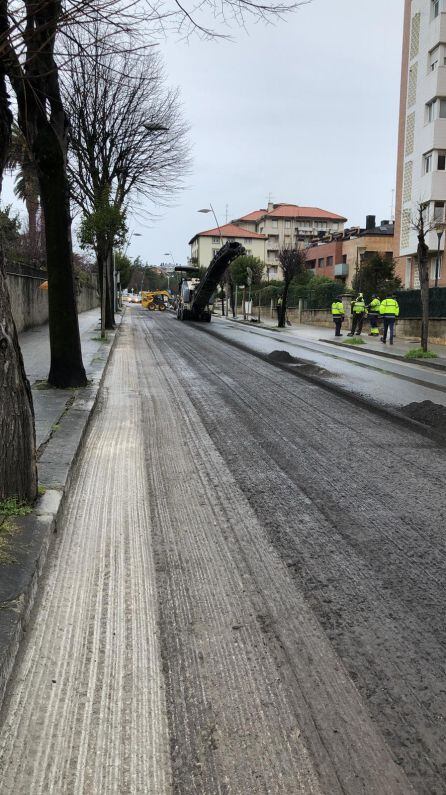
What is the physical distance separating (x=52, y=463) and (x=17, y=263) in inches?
623

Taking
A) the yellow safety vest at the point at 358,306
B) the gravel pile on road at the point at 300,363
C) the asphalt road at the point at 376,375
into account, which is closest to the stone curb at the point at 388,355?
the asphalt road at the point at 376,375

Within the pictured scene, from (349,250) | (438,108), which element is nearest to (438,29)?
(438,108)

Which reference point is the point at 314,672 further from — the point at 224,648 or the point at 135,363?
the point at 135,363

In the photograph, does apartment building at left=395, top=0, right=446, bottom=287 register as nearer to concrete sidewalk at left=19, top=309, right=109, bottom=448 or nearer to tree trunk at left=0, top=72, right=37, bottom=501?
concrete sidewalk at left=19, top=309, right=109, bottom=448

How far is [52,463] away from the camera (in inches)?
201

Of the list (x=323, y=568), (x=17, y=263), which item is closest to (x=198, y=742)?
(x=323, y=568)

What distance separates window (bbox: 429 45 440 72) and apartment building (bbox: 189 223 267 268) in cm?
5898

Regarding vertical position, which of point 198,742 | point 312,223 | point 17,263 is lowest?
point 198,742

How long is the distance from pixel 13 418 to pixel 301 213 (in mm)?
99995

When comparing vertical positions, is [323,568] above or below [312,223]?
below

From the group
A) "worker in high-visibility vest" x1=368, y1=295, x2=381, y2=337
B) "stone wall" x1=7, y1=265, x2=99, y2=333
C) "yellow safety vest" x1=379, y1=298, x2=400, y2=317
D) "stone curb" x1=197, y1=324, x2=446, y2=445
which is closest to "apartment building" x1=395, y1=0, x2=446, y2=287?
"worker in high-visibility vest" x1=368, y1=295, x2=381, y2=337

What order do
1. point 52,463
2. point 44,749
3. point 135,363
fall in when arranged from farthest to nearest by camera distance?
1. point 135,363
2. point 52,463
3. point 44,749

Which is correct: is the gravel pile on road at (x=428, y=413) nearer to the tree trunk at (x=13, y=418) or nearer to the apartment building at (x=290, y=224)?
the tree trunk at (x=13, y=418)

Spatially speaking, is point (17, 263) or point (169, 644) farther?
point (17, 263)
